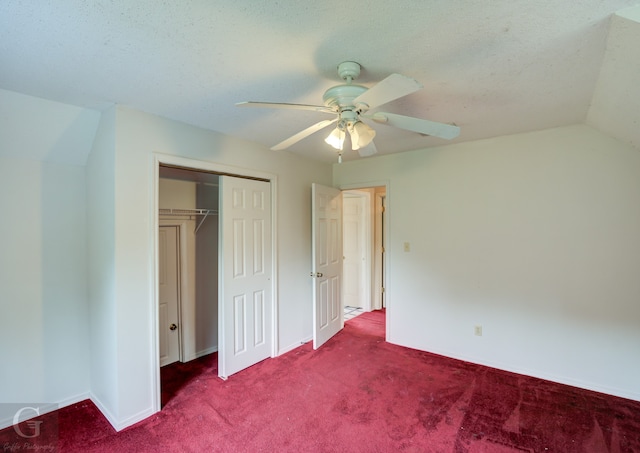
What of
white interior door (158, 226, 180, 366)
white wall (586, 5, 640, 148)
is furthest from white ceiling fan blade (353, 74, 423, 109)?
white interior door (158, 226, 180, 366)

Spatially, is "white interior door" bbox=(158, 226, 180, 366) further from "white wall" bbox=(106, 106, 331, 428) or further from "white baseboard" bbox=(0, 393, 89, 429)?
"white wall" bbox=(106, 106, 331, 428)

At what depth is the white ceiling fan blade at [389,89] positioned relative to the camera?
118 cm

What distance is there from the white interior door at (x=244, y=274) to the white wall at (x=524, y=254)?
149 centimetres

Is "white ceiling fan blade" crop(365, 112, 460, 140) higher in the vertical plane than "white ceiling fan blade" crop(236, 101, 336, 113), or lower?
lower

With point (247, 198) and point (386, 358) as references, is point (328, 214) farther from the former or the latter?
point (386, 358)

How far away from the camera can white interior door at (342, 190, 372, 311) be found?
492 centimetres

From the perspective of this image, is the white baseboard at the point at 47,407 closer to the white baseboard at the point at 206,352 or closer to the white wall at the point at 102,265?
the white wall at the point at 102,265

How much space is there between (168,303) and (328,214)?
2.02 m

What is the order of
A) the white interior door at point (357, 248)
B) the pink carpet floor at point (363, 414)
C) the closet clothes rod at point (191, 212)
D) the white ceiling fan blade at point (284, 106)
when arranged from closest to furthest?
the white ceiling fan blade at point (284, 106), the pink carpet floor at point (363, 414), the closet clothes rod at point (191, 212), the white interior door at point (357, 248)

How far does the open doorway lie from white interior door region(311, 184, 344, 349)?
1034 millimetres

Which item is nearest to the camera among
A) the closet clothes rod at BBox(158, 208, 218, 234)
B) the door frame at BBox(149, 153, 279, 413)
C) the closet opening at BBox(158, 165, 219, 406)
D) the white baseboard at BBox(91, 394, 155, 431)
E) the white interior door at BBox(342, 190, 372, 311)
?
the white baseboard at BBox(91, 394, 155, 431)

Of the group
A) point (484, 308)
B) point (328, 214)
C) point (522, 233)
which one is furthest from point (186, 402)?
point (522, 233)

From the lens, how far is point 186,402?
2381mm

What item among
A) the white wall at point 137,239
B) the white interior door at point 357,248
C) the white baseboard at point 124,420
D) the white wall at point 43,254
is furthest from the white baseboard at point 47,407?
the white interior door at point 357,248
